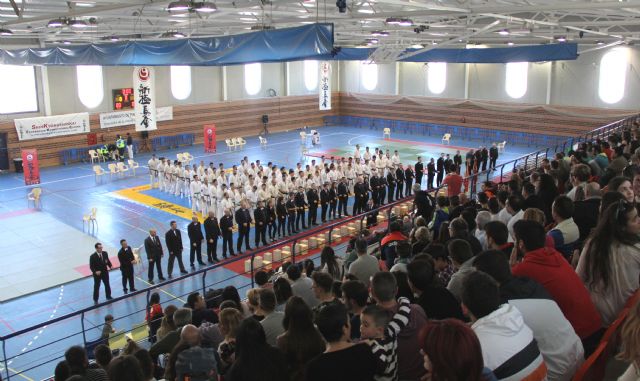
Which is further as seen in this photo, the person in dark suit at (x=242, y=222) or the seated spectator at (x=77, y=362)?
the person in dark suit at (x=242, y=222)

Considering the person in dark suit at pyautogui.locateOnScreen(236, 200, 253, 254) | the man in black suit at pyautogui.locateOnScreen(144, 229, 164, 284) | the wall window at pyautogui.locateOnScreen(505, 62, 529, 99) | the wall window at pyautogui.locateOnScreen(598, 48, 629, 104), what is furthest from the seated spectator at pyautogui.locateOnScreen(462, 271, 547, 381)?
the wall window at pyautogui.locateOnScreen(505, 62, 529, 99)

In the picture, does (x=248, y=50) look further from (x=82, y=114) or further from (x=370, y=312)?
(x=82, y=114)

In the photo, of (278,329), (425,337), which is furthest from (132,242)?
(425,337)

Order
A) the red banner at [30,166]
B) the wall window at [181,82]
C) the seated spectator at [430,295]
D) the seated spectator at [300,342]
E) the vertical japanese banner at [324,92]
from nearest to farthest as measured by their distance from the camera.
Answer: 1. the seated spectator at [300,342]
2. the seated spectator at [430,295]
3. the red banner at [30,166]
4. the vertical japanese banner at [324,92]
5. the wall window at [181,82]

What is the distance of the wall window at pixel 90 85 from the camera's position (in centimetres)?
3050

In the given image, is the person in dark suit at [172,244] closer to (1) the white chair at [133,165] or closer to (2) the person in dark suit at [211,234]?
(2) the person in dark suit at [211,234]

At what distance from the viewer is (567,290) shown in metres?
4.20

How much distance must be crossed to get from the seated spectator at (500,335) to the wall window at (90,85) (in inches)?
1216

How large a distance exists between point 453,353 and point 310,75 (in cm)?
4116

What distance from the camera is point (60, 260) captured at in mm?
16234

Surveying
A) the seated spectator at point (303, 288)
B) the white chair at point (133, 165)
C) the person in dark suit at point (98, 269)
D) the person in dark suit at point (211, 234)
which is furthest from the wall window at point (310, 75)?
the seated spectator at point (303, 288)

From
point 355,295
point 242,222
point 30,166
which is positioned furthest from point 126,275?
point 30,166

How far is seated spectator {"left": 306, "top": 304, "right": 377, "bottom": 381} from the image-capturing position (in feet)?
11.2

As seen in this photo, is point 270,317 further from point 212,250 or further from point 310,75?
point 310,75
